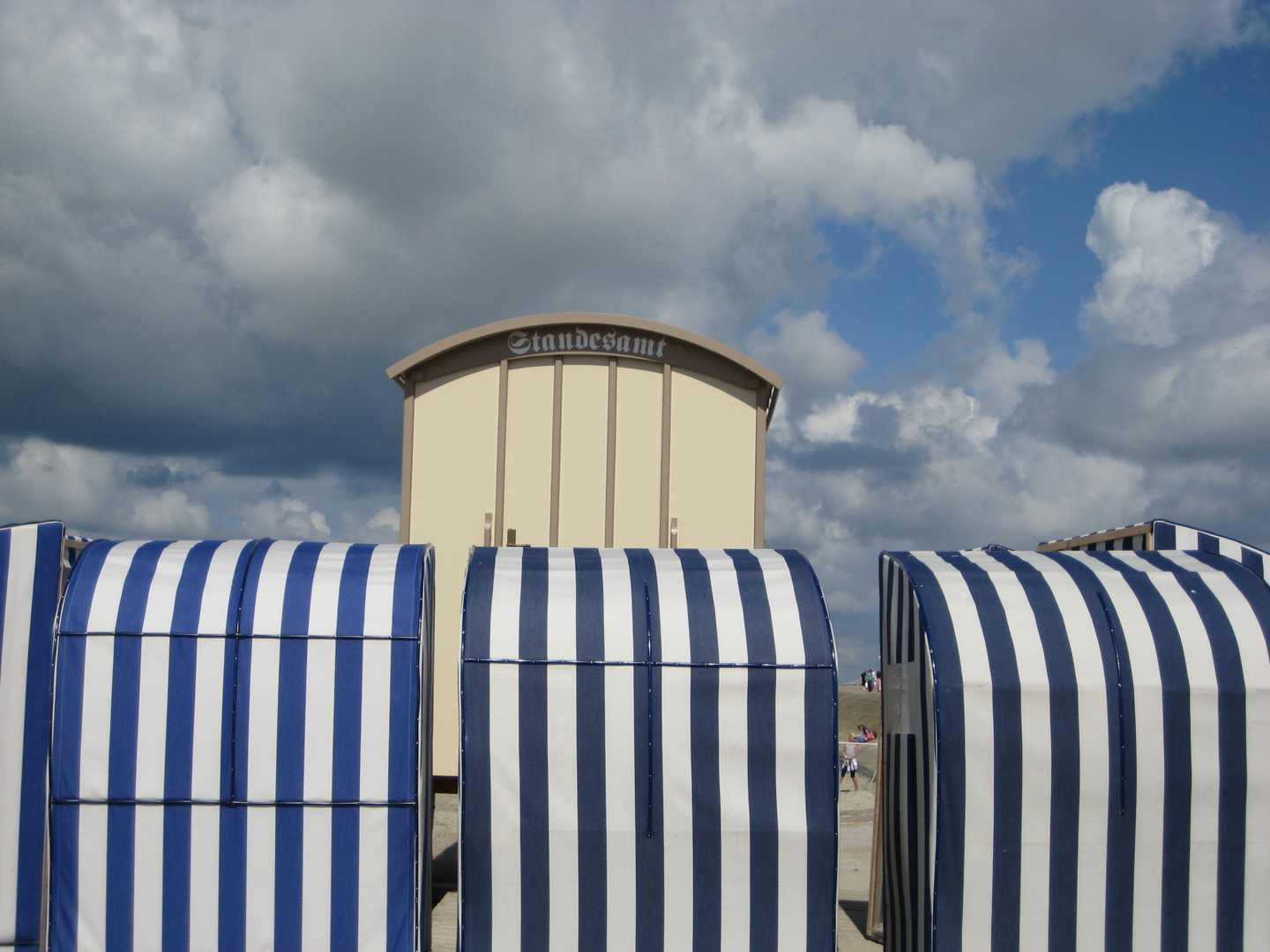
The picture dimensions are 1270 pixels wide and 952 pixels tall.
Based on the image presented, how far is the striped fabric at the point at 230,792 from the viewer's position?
6.24 meters

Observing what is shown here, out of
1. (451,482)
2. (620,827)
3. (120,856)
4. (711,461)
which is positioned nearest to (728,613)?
(620,827)

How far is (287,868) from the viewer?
20.5 feet

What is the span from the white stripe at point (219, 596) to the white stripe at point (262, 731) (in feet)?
1.01

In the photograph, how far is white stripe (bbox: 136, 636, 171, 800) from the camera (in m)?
6.25

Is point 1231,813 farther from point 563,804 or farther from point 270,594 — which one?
point 270,594

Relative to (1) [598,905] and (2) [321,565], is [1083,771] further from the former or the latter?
(2) [321,565]

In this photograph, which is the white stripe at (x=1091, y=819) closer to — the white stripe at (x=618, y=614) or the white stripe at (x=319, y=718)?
the white stripe at (x=618, y=614)

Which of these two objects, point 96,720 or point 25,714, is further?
point 25,714

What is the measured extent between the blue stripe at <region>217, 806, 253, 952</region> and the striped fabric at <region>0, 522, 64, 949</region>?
119 cm

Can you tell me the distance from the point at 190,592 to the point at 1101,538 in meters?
7.61

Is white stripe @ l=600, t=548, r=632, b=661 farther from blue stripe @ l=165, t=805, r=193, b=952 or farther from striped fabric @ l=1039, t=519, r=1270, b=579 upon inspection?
striped fabric @ l=1039, t=519, r=1270, b=579

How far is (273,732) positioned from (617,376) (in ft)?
20.3

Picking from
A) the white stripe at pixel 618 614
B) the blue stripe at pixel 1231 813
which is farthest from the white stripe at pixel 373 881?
the blue stripe at pixel 1231 813

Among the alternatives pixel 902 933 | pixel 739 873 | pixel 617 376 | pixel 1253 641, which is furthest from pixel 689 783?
pixel 617 376
